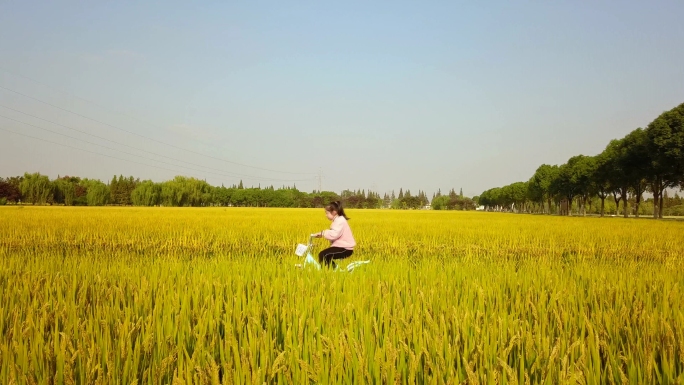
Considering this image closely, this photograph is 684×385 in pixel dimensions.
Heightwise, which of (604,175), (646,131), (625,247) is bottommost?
(625,247)

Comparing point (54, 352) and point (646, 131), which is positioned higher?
point (646, 131)

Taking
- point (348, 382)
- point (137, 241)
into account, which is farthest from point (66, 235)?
point (348, 382)

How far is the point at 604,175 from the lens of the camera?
55.6 m

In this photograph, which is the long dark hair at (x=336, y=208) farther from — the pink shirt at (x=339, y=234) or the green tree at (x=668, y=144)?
the green tree at (x=668, y=144)

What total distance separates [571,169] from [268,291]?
73721 millimetres

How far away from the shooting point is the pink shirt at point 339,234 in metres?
6.68

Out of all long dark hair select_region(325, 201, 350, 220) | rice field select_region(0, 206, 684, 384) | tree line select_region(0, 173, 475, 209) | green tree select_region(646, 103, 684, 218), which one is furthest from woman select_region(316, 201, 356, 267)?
tree line select_region(0, 173, 475, 209)

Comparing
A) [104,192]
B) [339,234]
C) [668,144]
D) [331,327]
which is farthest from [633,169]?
[104,192]

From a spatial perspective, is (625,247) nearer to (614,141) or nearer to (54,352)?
(54,352)

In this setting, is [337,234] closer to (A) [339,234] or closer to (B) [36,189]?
(A) [339,234]

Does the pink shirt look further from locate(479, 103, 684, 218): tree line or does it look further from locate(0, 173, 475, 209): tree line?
locate(0, 173, 475, 209): tree line

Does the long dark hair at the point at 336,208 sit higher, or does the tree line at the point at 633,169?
the tree line at the point at 633,169

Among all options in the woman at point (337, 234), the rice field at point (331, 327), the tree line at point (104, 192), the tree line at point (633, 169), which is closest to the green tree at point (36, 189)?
the tree line at point (104, 192)

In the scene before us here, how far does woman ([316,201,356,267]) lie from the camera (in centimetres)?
669
